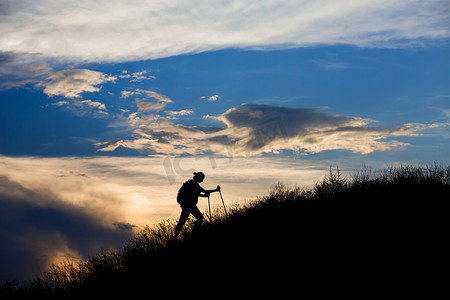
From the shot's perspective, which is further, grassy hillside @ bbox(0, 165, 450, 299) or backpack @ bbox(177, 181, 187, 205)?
backpack @ bbox(177, 181, 187, 205)

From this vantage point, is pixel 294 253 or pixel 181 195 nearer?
pixel 294 253

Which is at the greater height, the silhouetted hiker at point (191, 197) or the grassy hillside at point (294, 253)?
the silhouetted hiker at point (191, 197)

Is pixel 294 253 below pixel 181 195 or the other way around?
below

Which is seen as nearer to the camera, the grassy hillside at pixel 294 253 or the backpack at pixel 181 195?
the grassy hillside at pixel 294 253

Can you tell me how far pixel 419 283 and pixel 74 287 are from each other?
10496 millimetres

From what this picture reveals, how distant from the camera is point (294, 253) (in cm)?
→ 792

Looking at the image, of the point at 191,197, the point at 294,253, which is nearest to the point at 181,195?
the point at 191,197

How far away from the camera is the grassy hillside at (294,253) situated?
6750mm

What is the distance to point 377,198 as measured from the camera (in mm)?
12750

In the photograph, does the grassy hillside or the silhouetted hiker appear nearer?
the grassy hillside

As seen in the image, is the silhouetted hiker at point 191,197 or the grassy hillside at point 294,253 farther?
the silhouetted hiker at point 191,197

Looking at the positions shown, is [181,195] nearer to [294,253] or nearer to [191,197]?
[191,197]

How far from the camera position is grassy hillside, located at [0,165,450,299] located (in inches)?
266

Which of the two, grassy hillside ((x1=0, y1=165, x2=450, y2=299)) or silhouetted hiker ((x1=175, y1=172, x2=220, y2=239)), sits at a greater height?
silhouetted hiker ((x1=175, y1=172, x2=220, y2=239))
